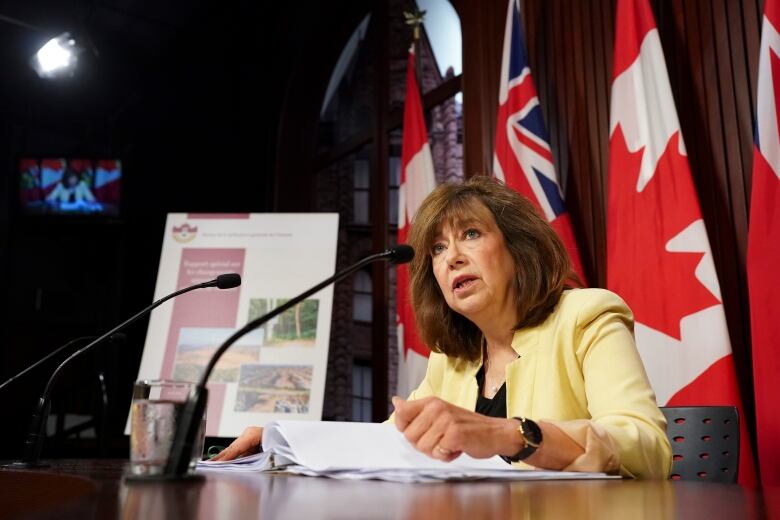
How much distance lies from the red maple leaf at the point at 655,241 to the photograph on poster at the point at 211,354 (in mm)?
1908

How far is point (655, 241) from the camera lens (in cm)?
218

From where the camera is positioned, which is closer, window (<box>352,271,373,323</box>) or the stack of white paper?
the stack of white paper

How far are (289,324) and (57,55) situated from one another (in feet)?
10.2

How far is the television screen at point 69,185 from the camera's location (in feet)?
21.7

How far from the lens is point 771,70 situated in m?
1.89

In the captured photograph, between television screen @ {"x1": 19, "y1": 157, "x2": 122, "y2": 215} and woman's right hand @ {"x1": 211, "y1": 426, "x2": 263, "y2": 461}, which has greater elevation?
television screen @ {"x1": 19, "y1": 157, "x2": 122, "y2": 215}

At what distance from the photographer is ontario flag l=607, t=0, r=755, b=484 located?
A: 2014 mm

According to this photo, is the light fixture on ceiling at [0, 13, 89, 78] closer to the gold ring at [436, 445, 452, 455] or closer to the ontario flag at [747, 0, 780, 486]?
the ontario flag at [747, 0, 780, 486]

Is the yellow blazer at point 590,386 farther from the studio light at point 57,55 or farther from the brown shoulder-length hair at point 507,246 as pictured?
the studio light at point 57,55

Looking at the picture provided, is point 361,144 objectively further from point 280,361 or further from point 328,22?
point 280,361

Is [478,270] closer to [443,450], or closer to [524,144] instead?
[443,450]

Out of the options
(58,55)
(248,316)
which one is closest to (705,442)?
(248,316)

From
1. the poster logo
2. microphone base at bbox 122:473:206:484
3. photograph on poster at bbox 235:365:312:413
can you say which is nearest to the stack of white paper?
microphone base at bbox 122:473:206:484

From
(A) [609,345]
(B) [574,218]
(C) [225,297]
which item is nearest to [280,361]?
(C) [225,297]
